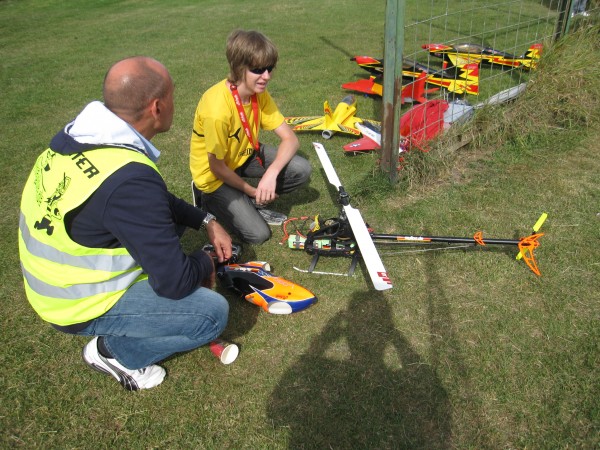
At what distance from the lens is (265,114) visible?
164 inches

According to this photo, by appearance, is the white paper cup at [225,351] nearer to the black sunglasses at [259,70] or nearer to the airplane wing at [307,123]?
the black sunglasses at [259,70]

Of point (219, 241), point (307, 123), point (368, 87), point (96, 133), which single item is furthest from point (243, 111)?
point (368, 87)

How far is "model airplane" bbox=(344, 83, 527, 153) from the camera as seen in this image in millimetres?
5188

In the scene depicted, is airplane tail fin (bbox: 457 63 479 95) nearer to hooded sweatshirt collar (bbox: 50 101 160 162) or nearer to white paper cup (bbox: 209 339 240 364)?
white paper cup (bbox: 209 339 240 364)

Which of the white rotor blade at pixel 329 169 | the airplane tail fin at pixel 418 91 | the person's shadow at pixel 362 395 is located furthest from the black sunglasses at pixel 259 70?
the airplane tail fin at pixel 418 91

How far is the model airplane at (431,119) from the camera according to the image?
5188 millimetres

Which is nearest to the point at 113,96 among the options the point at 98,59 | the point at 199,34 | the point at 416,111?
the point at 416,111

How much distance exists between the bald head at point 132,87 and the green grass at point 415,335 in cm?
176

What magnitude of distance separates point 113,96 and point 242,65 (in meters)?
1.53

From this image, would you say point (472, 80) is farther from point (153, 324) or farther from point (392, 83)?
point (153, 324)

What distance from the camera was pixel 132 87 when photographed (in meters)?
2.18

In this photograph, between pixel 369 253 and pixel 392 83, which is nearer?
pixel 369 253

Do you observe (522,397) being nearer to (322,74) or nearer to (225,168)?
(225,168)

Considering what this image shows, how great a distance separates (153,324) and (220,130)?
5.82 feet
